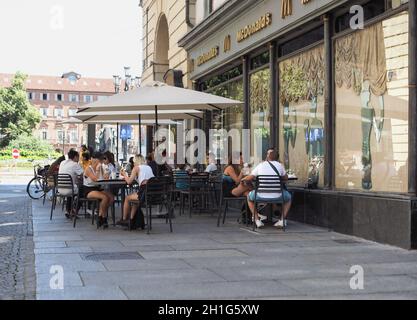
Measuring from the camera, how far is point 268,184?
1106cm

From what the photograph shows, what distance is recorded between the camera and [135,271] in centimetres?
715

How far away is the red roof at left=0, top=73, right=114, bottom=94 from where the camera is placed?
132 meters

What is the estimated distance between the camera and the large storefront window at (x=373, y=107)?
9.61 metres

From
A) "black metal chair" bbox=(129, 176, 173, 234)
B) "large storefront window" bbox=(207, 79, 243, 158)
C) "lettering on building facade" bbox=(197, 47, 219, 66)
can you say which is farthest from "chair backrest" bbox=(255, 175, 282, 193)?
"lettering on building facade" bbox=(197, 47, 219, 66)

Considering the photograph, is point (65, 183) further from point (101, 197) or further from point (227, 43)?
point (227, 43)

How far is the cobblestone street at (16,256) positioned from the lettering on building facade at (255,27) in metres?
6.47

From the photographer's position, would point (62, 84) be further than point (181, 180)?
Yes

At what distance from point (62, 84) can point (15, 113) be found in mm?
43006

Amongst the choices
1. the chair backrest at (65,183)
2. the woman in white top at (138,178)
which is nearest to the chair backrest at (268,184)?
the woman in white top at (138,178)

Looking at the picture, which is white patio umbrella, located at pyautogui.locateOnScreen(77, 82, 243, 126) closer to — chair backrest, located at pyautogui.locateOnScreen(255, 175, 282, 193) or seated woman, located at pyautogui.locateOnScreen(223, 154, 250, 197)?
seated woman, located at pyautogui.locateOnScreen(223, 154, 250, 197)

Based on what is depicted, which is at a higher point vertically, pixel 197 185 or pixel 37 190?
pixel 197 185

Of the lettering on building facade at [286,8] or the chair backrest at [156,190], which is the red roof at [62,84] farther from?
the chair backrest at [156,190]

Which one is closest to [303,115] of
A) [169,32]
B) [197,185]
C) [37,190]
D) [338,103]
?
[338,103]

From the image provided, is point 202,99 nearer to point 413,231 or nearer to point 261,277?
point 413,231
